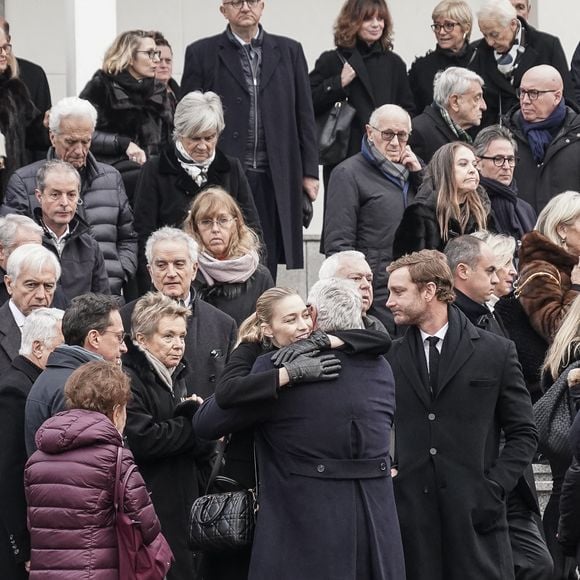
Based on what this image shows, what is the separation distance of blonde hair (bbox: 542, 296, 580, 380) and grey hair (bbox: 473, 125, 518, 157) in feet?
8.84

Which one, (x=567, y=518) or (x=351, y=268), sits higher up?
(x=351, y=268)

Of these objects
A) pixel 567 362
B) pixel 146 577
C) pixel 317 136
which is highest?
pixel 317 136

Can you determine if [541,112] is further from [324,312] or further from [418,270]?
[324,312]

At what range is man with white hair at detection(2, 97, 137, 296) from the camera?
1100 centimetres

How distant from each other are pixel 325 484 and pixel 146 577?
86cm

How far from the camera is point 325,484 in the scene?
26.9 feet

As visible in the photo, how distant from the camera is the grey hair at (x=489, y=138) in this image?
12.0 m

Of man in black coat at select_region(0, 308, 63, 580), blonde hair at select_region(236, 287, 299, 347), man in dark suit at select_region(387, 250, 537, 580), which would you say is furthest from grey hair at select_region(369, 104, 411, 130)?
blonde hair at select_region(236, 287, 299, 347)

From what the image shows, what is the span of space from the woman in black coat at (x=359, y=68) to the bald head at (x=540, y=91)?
95cm

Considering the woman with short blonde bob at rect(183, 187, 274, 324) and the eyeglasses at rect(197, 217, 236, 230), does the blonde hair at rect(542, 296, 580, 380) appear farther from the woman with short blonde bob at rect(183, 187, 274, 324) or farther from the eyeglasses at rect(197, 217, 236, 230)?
the eyeglasses at rect(197, 217, 236, 230)

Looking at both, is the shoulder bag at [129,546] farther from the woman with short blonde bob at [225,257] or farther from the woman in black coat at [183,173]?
the woman in black coat at [183,173]

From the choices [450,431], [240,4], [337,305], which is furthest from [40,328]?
[240,4]

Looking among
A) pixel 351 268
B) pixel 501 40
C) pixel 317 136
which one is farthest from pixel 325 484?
pixel 501 40

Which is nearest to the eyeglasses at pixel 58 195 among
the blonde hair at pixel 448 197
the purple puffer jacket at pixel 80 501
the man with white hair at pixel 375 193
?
the man with white hair at pixel 375 193
